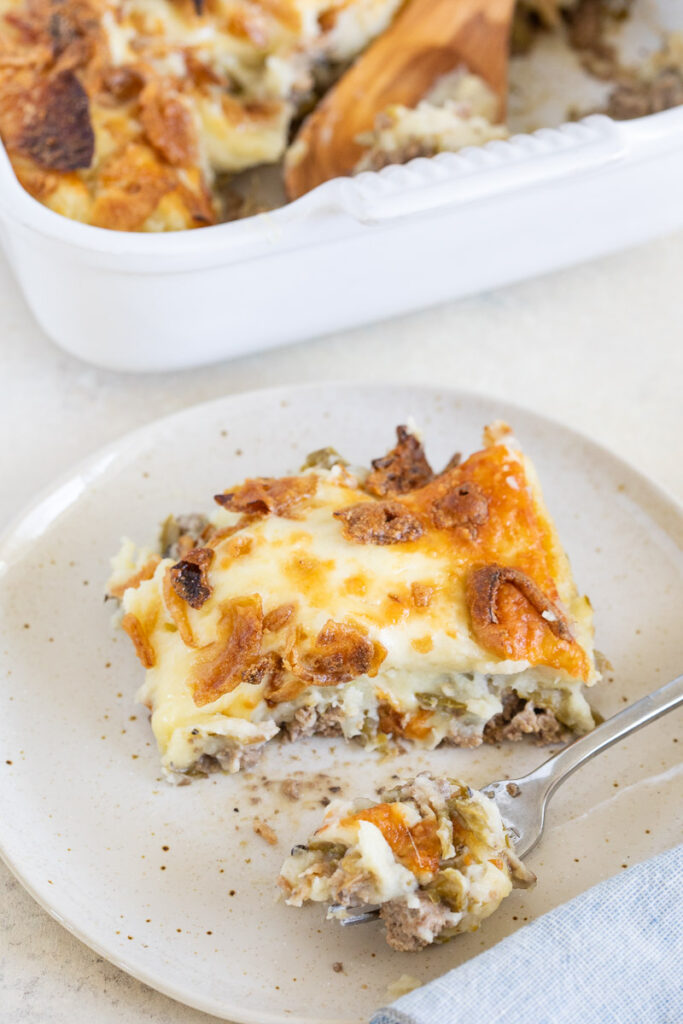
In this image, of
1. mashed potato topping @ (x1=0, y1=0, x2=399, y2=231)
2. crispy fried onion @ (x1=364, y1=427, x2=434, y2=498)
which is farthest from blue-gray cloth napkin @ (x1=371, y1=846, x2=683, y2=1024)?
mashed potato topping @ (x1=0, y1=0, x2=399, y2=231)

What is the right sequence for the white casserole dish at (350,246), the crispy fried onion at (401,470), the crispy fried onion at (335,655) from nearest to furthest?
the crispy fried onion at (335,655) → the crispy fried onion at (401,470) → the white casserole dish at (350,246)

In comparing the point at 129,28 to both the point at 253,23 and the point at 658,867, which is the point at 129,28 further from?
the point at 658,867

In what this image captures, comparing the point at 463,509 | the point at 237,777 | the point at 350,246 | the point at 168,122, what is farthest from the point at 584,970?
the point at 168,122

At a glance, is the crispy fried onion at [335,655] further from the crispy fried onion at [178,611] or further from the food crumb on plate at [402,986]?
the food crumb on plate at [402,986]

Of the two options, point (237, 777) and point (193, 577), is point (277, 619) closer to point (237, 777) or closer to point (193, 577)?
point (193, 577)

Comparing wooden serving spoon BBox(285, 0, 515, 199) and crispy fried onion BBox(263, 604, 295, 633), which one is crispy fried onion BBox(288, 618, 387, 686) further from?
wooden serving spoon BBox(285, 0, 515, 199)

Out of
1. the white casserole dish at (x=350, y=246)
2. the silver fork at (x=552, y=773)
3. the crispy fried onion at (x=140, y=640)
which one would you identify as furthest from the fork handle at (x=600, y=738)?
the white casserole dish at (x=350, y=246)
